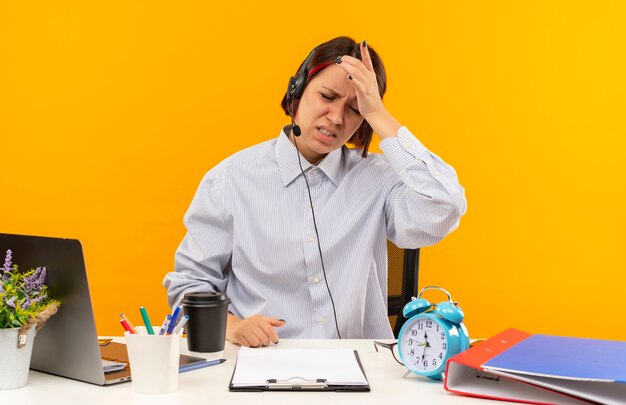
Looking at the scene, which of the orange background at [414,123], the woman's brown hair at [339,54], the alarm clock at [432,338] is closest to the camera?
the alarm clock at [432,338]

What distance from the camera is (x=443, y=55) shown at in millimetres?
2988

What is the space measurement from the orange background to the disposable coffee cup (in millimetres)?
1538

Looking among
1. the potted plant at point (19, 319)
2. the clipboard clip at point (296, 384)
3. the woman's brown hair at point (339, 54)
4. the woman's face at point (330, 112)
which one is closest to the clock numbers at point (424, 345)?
the clipboard clip at point (296, 384)

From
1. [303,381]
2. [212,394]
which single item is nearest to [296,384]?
[303,381]

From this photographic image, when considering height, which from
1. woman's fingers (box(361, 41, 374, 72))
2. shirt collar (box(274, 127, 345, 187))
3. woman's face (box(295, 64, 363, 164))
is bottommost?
shirt collar (box(274, 127, 345, 187))

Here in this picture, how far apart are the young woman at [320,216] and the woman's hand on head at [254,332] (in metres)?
0.22

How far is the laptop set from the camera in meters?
1.12

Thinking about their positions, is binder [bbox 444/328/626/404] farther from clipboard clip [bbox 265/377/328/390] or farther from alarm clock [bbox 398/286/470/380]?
clipboard clip [bbox 265/377/328/390]

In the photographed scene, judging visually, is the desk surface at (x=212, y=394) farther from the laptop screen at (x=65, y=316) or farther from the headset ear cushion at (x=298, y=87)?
the headset ear cushion at (x=298, y=87)

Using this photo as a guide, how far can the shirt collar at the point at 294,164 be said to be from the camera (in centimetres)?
187

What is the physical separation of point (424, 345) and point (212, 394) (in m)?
0.36

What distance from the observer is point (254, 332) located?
57.9 inches

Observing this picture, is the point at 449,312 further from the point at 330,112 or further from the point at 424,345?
the point at 330,112

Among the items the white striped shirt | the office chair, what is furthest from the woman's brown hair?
the office chair
